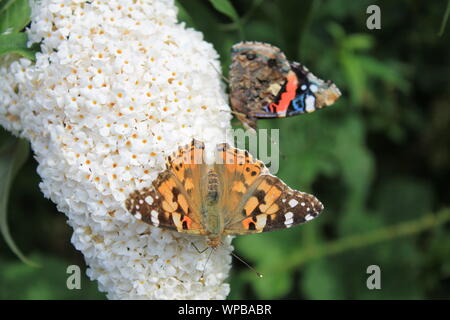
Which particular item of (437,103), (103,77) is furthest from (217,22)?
(437,103)

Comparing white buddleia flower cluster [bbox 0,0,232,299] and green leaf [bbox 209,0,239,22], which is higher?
green leaf [bbox 209,0,239,22]

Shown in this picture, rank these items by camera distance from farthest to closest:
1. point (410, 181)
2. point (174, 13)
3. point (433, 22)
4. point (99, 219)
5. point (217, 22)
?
point (410, 181) → point (433, 22) → point (217, 22) → point (174, 13) → point (99, 219)

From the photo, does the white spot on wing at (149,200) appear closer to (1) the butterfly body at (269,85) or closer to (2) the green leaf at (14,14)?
(1) the butterfly body at (269,85)

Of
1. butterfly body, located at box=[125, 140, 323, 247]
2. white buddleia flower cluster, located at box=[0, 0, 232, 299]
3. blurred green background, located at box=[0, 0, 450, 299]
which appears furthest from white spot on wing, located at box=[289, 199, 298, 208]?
blurred green background, located at box=[0, 0, 450, 299]

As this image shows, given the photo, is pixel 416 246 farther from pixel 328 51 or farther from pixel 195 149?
pixel 195 149

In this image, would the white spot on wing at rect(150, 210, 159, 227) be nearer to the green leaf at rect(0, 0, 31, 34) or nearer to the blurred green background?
the green leaf at rect(0, 0, 31, 34)

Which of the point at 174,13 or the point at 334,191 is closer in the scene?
the point at 174,13

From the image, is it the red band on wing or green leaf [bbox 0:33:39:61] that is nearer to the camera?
green leaf [bbox 0:33:39:61]
